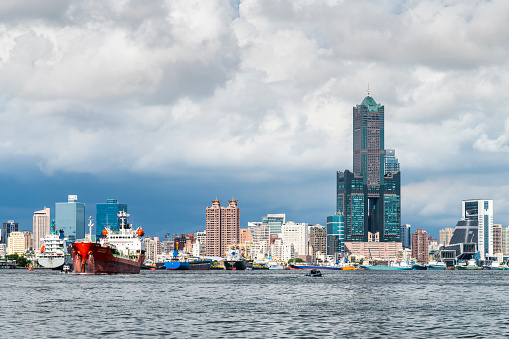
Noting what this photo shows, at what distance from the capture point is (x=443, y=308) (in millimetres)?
104250

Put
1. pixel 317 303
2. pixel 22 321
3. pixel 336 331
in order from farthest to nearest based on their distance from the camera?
pixel 317 303
pixel 22 321
pixel 336 331

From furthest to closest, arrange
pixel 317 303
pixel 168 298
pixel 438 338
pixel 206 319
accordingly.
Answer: pixel 168 298, pixel 317 303, pixel 206 319, pixel 438 338

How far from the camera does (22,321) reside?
80438 millimetres

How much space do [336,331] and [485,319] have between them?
23159 mm

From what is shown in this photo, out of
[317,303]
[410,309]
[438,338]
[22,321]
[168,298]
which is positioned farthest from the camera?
[168,298]

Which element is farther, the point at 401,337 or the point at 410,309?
the point at 410,309

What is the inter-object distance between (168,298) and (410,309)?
38.6 meters

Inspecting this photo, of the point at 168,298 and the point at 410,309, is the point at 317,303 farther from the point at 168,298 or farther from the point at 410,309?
the point at 168,298

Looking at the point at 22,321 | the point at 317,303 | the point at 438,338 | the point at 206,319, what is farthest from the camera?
the point at 317,303

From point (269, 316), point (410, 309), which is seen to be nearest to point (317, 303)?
point (410, 309)

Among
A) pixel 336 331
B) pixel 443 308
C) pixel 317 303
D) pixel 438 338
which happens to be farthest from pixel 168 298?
pixel 438 338

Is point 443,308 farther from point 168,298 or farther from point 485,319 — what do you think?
point 168,298

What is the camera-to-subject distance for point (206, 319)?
85750 mm

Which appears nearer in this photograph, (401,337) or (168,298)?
(401,337)
